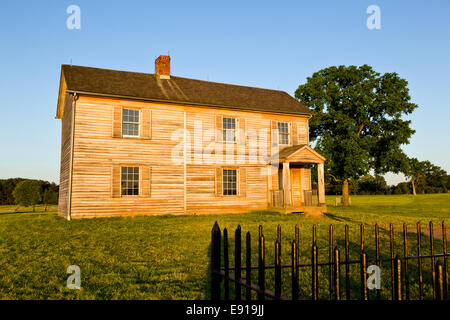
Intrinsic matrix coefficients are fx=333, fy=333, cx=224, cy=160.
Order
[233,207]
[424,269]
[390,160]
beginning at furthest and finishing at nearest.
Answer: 1. [390,160]
2. [233,207]
3. [424,269]

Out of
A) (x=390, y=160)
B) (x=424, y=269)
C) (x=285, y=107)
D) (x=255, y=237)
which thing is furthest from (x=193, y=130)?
(x=390, y=160)

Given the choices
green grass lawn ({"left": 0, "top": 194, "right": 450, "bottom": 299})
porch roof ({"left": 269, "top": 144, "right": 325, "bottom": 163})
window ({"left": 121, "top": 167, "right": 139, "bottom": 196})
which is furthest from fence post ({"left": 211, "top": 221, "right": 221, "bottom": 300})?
porch roof ({"left": 269, "top": 144, "right": 325, "bottom": 163})

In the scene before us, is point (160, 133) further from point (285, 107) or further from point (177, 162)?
point (285, 107)

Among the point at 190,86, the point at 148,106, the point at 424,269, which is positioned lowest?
the point at 424,269

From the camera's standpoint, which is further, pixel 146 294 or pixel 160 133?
pixel 160 133

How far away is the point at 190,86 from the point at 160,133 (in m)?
4.86

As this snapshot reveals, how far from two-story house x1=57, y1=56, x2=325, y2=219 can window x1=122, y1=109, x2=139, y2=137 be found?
55 mm

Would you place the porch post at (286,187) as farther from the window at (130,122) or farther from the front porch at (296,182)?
the window at (130,122)

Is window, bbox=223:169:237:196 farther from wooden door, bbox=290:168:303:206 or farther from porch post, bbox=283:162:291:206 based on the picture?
wooden door, bbox=290:168:303:206

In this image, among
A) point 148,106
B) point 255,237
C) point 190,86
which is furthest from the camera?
point 190,86

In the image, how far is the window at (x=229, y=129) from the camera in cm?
2105

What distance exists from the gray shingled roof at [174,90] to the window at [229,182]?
4173mm

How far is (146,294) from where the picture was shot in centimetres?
515

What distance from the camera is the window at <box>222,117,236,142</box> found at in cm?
2105
